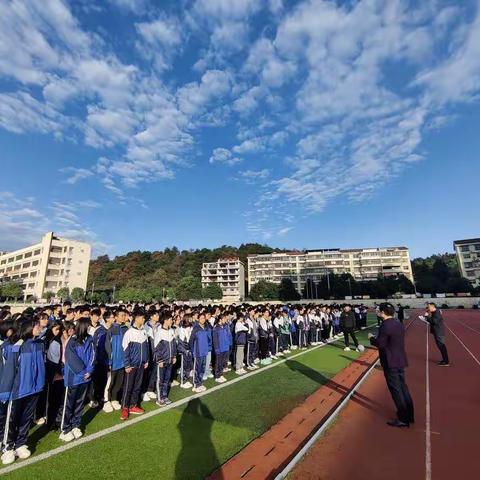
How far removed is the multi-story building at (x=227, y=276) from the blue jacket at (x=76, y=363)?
9031 centimetres

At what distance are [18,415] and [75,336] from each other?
46.2 inches

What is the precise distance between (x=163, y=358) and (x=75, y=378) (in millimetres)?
1910

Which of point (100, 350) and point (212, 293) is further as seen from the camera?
point (212, 293)

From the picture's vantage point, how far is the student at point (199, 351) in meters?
7.10

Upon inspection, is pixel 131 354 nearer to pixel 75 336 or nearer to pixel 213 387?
pixel 75 336

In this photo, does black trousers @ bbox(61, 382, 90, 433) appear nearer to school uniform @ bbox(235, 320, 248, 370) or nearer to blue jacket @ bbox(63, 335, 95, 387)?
blue jacket @ bbox(63, 335, 95, 387)

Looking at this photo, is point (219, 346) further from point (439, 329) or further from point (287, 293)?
point (287, 293)

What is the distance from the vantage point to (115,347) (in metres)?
5.80

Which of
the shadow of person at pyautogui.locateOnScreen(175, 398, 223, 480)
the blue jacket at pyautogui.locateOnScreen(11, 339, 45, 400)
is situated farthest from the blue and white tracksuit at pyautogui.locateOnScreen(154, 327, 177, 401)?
the blue jacket at pyautogui.locateOnScreen(11, 339, 45, 400)

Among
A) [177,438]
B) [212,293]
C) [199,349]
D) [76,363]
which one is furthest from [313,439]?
[212,293]

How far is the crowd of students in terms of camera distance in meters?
4.14

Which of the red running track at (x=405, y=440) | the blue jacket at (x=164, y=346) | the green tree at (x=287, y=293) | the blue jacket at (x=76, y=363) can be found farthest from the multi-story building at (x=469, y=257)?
the blue jacket at (x=76, y=363)

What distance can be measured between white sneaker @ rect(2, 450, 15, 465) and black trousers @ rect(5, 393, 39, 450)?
0.08 m

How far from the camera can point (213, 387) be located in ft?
23.9
